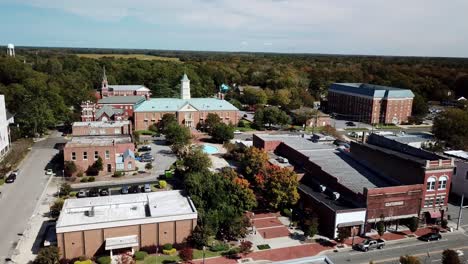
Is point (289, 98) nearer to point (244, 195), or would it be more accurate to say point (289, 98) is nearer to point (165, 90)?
point (165, 90)

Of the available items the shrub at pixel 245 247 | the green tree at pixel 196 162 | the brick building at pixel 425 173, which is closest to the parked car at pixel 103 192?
the green tree at pixel 196 162

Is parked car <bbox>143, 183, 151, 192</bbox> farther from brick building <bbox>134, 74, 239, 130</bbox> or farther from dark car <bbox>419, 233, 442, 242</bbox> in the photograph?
brick building <bbox>134, 74, 239, 130</bbox>

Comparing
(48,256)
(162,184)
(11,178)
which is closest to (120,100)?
(11,178)

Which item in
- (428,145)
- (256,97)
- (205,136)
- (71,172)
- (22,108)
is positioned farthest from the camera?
(256,97)

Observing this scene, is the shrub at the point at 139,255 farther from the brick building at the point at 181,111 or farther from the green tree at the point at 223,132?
the brick building at the point at 181,111

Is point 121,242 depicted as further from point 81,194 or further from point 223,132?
point 223,132

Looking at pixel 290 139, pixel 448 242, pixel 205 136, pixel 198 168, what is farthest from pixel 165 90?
pixel 448 242
